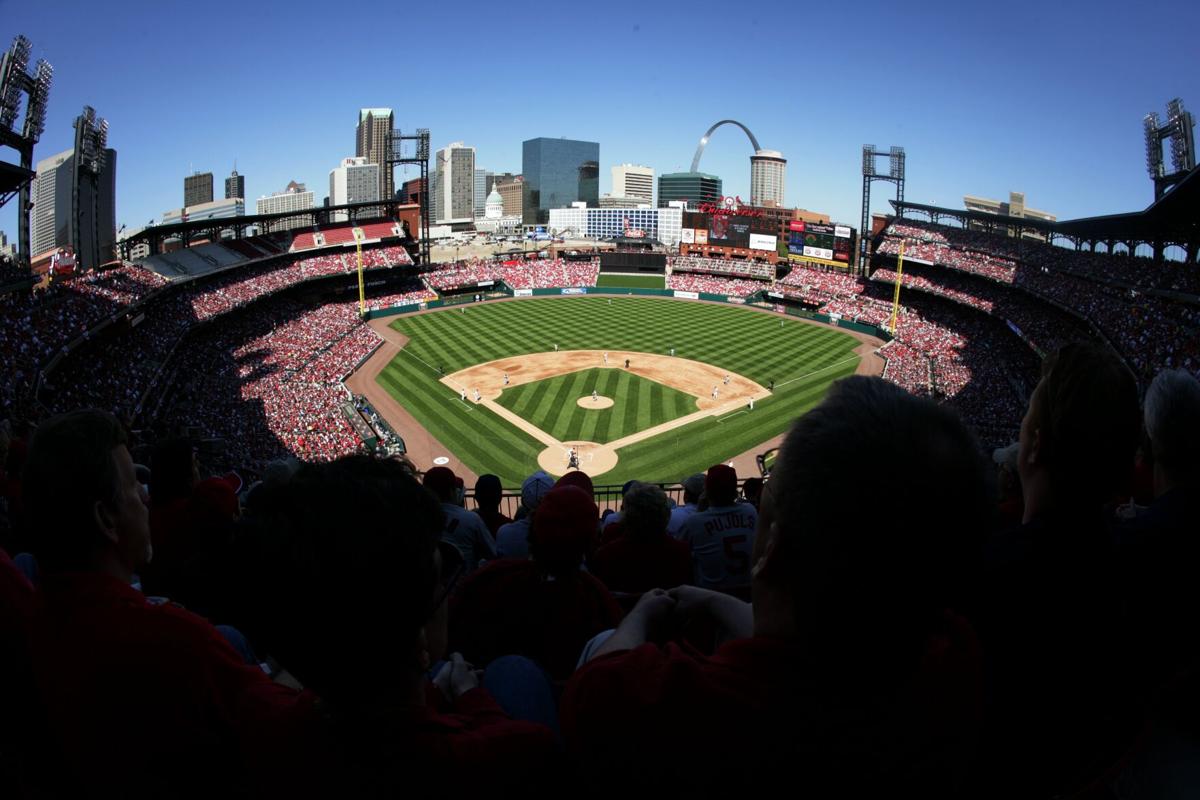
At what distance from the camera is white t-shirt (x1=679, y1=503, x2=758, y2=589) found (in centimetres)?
572

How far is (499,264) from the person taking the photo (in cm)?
7700

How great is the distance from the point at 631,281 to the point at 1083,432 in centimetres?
7359

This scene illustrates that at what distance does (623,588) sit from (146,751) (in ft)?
10.3

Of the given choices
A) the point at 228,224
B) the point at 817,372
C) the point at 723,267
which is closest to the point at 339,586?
the point at 817,372

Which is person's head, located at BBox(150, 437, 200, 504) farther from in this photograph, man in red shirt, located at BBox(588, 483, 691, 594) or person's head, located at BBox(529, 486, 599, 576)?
person's head, located at BBox(529, 486, 599, 576)

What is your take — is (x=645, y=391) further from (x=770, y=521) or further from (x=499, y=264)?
(x=499, y=264)

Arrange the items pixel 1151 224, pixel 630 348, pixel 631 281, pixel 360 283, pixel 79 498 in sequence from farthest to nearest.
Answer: pixel 631 281
pixel 360 283
pixel 630 348
pixel 1151 224
pixel 79 498

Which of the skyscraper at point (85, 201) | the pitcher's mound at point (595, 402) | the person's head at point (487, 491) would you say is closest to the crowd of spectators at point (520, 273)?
the skyscraper at point (85, 201)

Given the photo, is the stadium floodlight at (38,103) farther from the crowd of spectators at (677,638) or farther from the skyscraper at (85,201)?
the crowd of spectators at (677,638)

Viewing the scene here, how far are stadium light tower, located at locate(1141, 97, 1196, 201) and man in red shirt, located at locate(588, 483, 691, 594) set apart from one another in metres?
51.7

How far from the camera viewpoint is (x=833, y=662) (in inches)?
60.2

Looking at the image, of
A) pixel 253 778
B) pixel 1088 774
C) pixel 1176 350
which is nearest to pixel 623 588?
pixel 1088 774

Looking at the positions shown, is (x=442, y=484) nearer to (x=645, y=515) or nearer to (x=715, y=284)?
(x=645, y=515)

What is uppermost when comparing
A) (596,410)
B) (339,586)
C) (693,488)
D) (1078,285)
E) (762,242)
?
(762,242)
